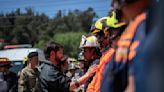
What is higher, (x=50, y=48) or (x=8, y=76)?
(x=50, y=48)

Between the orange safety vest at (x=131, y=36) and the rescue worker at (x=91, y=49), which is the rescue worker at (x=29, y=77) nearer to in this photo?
the rescue worker at (x=91, y=49)

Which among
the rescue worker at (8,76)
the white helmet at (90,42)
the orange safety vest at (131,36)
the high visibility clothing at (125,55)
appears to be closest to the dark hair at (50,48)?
the white helmet at (90,42)

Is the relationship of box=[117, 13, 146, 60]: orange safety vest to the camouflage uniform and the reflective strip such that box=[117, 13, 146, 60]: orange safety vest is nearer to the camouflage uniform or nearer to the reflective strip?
the reflective strip

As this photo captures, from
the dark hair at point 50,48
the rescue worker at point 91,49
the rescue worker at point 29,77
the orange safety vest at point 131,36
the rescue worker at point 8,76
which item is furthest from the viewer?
the rescue worker at point 8,76

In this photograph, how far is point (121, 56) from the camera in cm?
167

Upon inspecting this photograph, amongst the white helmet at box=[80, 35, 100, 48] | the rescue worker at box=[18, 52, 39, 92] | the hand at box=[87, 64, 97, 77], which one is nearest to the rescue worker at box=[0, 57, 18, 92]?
the rescue worker at box=[18, 52, 39, 92]

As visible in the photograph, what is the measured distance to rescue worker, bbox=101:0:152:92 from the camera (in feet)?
5.09

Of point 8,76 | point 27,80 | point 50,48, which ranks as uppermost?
point 50,48

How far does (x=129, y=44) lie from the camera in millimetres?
1612

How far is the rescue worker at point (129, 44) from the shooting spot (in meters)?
1.55

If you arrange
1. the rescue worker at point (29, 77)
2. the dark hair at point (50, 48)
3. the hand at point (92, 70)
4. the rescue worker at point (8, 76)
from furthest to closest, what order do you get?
the rescue worker at point (8, 76) → the rescue worker at point (29, 77) → the dark hair at point (50, 48) → the hand at point (92, 70)

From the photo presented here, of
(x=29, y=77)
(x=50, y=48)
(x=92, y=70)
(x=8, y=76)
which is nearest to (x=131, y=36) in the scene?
(x=92, y=70)

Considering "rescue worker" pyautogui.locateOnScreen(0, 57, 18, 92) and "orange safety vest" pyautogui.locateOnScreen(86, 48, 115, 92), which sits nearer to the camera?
"orange safety vest" pyautogui.locateOnScreen(86, 48, 115, 92)

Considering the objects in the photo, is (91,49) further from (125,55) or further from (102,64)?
(125,55)
